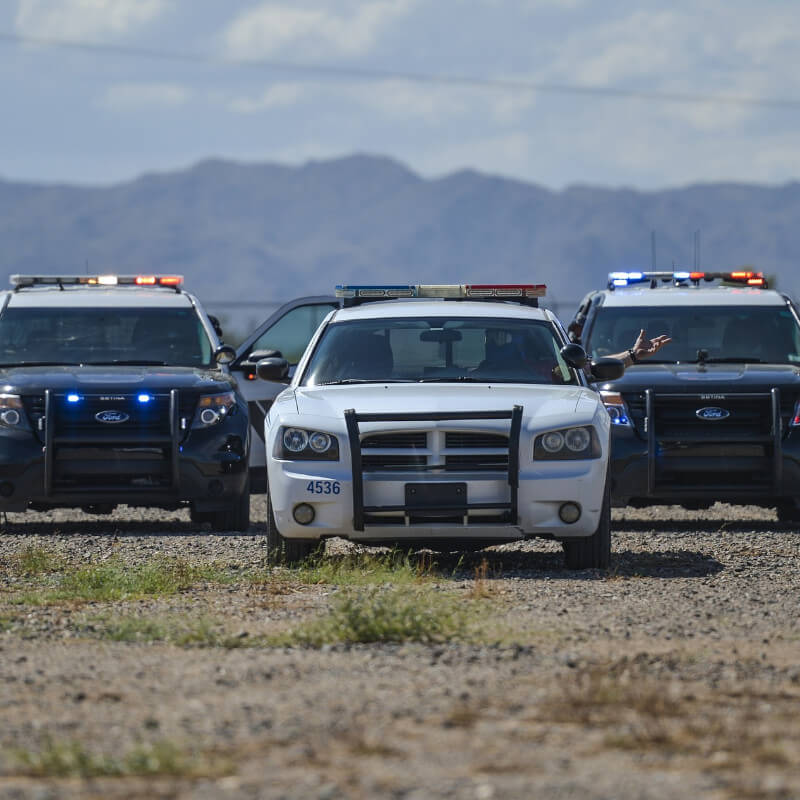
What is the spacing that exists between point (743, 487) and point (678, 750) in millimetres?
8817

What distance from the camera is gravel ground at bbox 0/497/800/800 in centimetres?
545

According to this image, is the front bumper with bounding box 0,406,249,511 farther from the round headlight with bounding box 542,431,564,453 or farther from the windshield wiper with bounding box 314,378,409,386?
the round headlight with bounding box 542,431,564,453

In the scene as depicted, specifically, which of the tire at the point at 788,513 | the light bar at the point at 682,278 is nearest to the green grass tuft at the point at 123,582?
the tire at the point at 788,513

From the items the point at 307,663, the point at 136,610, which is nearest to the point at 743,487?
the point at 136,610

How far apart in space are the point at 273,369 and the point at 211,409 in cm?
219

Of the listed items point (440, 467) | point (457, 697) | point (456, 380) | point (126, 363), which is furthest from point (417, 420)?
point (126, 363)

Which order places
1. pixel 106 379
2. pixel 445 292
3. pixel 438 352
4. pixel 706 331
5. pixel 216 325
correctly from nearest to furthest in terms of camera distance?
1. pixel 438 352
2. pixel 445 292
3. pixel 106 379
4. pixel 706 331
5. pixel 216 325

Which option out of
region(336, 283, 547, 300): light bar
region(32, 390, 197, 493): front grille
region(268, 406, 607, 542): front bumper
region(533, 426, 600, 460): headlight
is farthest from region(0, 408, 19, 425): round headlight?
region(533, 426, 600, 460): headlight

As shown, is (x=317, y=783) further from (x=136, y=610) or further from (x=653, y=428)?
(x=653, y=428)

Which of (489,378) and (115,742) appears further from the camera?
(489,378)

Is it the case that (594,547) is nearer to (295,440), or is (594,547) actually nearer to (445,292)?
(295,440)

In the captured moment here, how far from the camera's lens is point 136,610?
31.0ft

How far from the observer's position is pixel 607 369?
12.1 metres

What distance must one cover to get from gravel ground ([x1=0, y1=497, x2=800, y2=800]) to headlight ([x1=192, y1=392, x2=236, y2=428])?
392 cm
